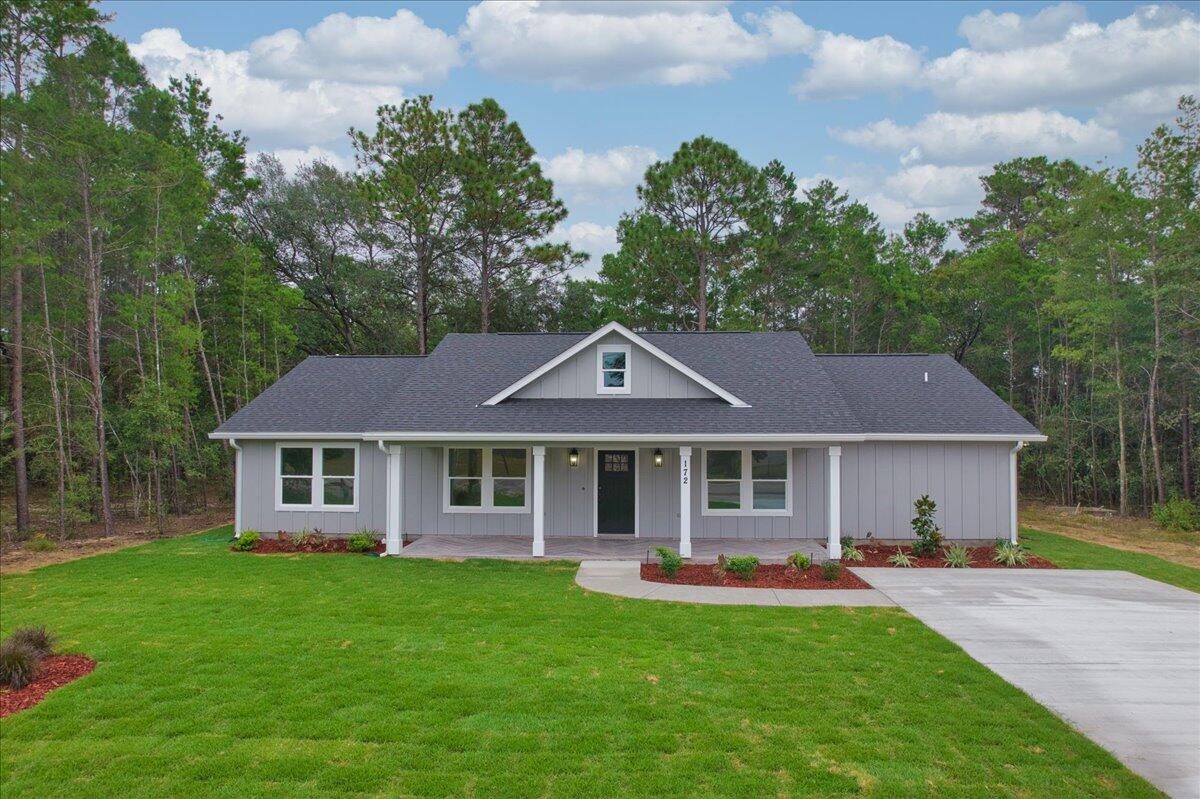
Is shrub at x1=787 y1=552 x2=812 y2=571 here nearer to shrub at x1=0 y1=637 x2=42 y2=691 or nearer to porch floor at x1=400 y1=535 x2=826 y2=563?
porch floor at x1=400 y1=535 x2=826 y2=563

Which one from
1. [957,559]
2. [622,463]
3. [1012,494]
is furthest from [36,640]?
[1012,494]

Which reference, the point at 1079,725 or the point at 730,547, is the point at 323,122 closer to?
the point at 730,547

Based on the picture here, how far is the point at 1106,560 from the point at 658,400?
30.7ft

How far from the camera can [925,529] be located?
42.0 ft

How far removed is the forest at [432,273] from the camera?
1545 centimetres

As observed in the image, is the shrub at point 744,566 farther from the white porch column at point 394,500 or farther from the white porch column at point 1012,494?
the white porch column at point 1012,494

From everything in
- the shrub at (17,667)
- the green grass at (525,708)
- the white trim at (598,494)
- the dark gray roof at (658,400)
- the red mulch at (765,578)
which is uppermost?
the dark gray roof at (658,400)

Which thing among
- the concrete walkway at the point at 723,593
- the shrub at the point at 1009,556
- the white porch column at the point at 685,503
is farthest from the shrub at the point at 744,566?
the shrub at the point at 1009,556

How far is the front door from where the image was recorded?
45.6ft

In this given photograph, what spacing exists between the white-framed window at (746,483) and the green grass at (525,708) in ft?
16.0

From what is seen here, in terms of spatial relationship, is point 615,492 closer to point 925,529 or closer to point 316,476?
point 925,529

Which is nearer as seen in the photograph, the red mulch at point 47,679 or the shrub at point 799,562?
the red mulch at point 47,679

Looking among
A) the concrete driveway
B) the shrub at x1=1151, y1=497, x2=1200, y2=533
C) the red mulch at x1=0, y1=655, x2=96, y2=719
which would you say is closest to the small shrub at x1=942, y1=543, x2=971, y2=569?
the concrete driveway

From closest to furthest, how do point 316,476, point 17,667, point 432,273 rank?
point 17,667
point 316,476
point 432,273
